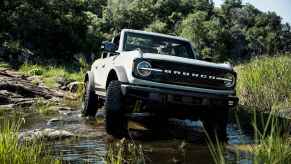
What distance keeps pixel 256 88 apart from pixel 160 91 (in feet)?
12.4

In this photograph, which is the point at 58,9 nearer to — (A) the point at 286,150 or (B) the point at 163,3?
(A) the point at 286,150

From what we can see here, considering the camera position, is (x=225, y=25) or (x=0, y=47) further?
(x=225, y=25)

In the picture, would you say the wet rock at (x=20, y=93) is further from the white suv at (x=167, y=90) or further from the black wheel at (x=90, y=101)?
the white suv at (x=167, y=90)

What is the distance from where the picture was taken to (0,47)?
23.8 m

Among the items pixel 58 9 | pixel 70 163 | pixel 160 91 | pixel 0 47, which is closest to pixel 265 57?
pixel 160 91

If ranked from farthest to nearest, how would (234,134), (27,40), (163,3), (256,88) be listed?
(163,3), (27,40), (256,88), (234,134)

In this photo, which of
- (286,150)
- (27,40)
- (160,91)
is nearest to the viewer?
(286,150)

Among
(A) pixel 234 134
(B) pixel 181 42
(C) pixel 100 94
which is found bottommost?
(A) pixel 234 134

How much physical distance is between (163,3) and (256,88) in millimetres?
74074

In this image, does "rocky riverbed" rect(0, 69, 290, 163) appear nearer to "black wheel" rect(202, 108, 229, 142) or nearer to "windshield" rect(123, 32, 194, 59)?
"black wheel" rect(202, 108, 229, 142)

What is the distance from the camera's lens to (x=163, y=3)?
81812mm

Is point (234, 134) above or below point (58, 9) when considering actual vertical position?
below

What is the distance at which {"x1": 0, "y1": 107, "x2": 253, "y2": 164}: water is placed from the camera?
16.1 feet

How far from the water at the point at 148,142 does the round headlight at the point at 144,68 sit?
91cm
